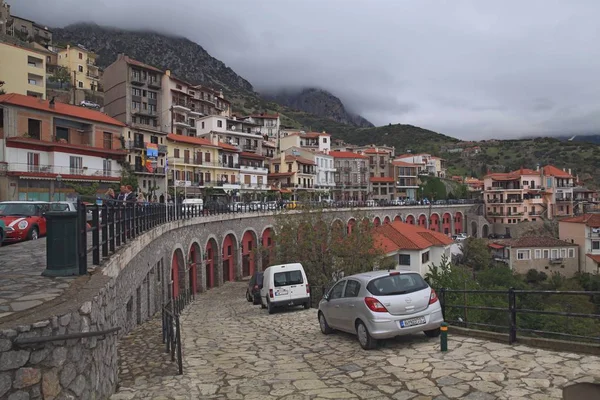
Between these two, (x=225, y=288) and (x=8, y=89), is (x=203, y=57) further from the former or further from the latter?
(x=225, y=288)

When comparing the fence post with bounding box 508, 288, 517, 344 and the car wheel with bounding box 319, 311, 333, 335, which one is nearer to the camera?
the fence post with bounding box 508, 288, 517, 344

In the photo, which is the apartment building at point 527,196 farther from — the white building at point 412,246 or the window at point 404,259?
the window at point 404,259

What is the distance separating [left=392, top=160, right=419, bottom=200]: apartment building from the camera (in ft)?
293

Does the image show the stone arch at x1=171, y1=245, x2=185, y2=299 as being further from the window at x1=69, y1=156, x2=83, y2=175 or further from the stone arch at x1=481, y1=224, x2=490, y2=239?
the stone arch at x1=481, y1=224, x2=490, y2=239

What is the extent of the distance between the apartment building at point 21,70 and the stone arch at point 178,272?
135 ft

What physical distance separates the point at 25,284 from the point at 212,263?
2564 centimetres

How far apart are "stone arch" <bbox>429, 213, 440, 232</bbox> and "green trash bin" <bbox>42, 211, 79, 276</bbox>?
255ft

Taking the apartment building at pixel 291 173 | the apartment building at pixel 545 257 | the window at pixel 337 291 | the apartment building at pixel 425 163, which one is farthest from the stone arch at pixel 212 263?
the apartment building at pixel 425 163

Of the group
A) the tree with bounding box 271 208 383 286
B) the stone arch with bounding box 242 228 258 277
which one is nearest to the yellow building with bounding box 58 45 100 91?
the stone arch with bounding box 242 228 258 277

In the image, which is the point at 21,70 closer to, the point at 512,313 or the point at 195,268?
the point at 195,268

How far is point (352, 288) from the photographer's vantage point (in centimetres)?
902

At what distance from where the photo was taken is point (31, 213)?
1598 cm

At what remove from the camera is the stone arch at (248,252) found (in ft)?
121

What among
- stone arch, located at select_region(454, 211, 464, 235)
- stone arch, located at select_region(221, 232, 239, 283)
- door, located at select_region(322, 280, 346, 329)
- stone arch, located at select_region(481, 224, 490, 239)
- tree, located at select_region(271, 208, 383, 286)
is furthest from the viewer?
stone arch, located at select_region(454, 211, 464, 235)
